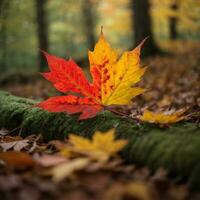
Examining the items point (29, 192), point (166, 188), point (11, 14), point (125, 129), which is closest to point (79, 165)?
point (29, 192)

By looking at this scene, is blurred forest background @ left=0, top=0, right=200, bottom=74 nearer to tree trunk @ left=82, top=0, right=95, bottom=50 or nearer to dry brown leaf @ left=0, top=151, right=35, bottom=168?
tree trunk @ left=82, top=0, right=95, bottom=50

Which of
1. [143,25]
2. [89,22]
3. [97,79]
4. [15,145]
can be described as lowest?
[15,145]

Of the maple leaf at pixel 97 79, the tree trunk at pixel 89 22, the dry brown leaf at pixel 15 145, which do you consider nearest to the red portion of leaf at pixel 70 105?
the maple leaf at pixel 97 79

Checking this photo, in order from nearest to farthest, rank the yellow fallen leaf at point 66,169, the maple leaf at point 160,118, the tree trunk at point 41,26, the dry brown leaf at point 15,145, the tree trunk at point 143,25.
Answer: the yellow fallen leaf at point 66,169 < the maple leaf at point 160,118 < the dry brown leaf at point 15,145 < the tree trunk at point 143,25 < the tree trunk at point 41,26

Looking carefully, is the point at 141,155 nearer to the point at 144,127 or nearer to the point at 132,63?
the point at 144,127

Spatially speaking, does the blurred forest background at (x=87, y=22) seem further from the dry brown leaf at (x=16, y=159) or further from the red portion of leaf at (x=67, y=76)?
the dry brown leaf at (x=16, y=159)

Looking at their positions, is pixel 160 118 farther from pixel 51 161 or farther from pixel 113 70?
pixel 51 161

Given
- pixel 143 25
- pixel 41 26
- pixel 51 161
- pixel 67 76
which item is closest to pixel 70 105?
pixel 67 76

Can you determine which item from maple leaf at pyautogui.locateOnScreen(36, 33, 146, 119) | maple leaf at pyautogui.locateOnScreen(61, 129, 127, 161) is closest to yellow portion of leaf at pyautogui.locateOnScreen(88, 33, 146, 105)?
maple leaf at pyautogui.locateOnScreen(36, 33, 146, 119)
